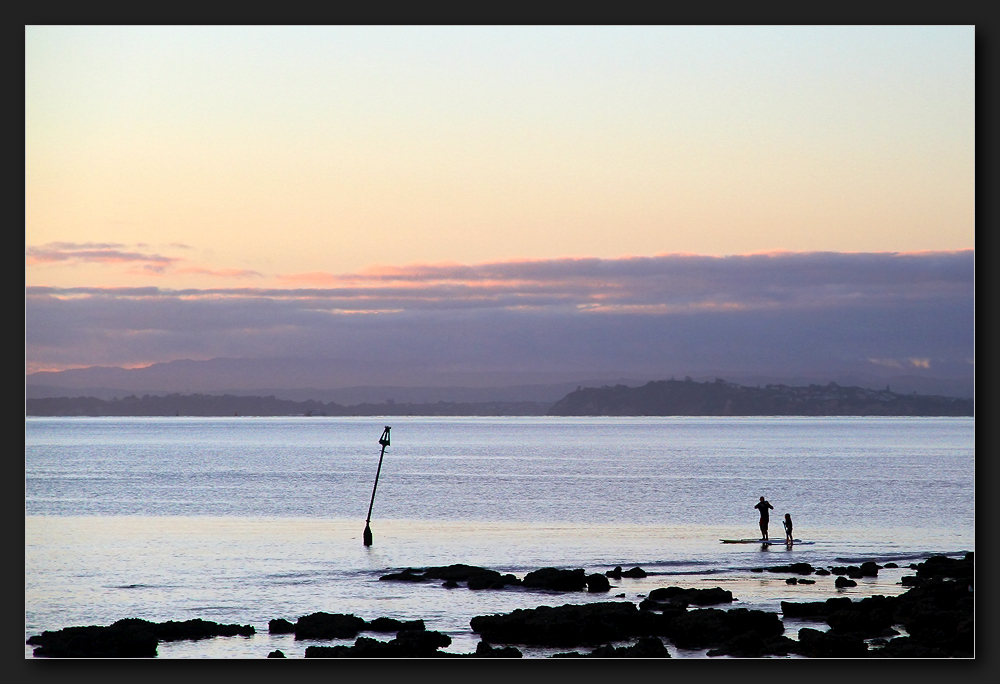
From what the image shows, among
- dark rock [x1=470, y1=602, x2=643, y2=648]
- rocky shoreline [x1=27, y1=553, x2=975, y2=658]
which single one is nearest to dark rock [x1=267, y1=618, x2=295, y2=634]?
rocky shoreline [x1=27, y1=553, x2=975, y2=658]

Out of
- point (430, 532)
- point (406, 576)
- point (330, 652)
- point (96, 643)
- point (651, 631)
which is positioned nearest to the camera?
point (96, 643)

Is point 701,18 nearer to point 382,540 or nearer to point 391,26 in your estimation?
point 391,26

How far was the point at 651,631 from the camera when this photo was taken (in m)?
19.1

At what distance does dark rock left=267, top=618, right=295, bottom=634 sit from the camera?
20.3 metres

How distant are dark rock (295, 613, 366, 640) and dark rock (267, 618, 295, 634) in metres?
0.61

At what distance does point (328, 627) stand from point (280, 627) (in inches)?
53.5

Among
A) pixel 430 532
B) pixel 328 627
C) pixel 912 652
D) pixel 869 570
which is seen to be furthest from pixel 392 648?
pixel 430 532

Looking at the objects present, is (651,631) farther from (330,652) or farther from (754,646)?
(330,652)

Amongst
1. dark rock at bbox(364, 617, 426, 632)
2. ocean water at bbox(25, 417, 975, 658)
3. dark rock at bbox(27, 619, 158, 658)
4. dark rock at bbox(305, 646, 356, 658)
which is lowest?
ocean water at bbox(25, 417, 975, 658)

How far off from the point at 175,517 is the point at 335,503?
11.3 metres

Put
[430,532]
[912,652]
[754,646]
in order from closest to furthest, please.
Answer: [912,652] → [754,646] → [430,532]

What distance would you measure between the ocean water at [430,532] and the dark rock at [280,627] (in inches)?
22.9

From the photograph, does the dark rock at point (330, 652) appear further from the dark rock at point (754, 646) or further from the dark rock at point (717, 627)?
the dark rock at point (717, 627)

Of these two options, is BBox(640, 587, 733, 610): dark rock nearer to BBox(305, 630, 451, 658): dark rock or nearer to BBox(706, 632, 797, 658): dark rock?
BBox(706, 632, 797, 658): dark rock
